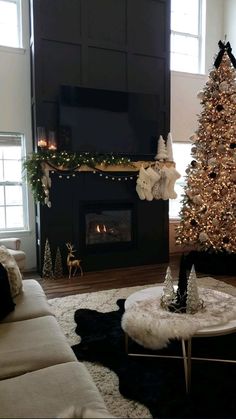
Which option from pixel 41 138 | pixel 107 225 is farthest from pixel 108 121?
pixel 107 225

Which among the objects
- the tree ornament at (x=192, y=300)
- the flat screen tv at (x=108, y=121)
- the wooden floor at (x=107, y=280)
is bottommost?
the wooden floor at (x=107, y=280)

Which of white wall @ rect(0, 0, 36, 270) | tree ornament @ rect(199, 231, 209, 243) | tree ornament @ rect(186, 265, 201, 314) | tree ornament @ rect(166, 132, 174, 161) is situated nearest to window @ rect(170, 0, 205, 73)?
tree ornament @ rect(166, 132, 174, 161)

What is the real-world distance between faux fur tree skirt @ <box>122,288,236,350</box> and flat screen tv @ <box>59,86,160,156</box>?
2.87 meters

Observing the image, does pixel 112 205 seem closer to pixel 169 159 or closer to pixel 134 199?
pixel 134 199

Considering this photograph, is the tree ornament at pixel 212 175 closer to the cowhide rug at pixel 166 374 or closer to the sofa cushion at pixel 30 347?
the cowhide rug at pixel 166 374

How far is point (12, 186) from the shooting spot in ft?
16.1

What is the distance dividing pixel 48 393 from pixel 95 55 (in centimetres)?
452

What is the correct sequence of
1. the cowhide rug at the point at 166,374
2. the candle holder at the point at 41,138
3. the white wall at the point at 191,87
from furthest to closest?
the white wall at the point at 191,87, the candle holder at the point at 41,138, the cowhide rug at the point at 166,374

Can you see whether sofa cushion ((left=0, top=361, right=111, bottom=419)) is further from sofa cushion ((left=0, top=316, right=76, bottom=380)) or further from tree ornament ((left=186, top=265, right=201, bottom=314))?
tree ornament ((left=186, top=265, right=201, bottom=314))

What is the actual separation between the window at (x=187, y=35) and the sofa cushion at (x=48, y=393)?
18.7 feet

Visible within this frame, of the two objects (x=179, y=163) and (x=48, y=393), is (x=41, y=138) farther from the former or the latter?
(x=48, y=393)

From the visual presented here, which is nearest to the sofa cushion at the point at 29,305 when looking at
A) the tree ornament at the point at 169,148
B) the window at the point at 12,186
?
the window at the point at 12,186

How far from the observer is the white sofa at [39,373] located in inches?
48.7

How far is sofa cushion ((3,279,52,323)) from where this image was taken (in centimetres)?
210
